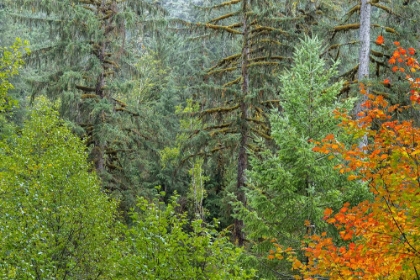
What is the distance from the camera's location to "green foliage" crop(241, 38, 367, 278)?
35.2ft

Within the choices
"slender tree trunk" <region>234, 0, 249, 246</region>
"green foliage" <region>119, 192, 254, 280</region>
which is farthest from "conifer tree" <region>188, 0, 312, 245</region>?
"green foliage" <region>119, 192, 254, 280</region>

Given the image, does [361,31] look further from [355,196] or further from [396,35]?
[355,196]

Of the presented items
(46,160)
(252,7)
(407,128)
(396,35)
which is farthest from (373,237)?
(252,7)

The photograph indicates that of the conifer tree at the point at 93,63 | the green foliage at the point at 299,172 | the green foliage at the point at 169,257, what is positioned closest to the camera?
the green foliage at the point at 169,257

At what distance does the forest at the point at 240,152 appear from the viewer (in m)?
6.93

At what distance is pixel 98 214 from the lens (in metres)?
10.5

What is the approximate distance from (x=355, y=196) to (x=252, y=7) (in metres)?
8.75

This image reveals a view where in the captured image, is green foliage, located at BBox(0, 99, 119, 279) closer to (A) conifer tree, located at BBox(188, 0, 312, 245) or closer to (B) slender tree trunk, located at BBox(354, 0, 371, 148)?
(A) conifer tree, located at BBox(188, 0, 312, 245)

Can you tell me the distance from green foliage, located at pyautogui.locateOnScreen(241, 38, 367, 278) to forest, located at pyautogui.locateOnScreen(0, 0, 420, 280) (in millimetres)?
41

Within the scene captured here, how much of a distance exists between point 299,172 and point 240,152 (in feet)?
19.4

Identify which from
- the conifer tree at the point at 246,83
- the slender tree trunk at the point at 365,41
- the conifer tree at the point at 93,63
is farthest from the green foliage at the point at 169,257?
the conifer tree at the point at 93,63

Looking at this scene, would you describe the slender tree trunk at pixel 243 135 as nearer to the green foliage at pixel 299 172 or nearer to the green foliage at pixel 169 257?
the green foliage at pixel 299 172

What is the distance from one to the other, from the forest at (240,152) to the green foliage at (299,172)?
1.6 inches

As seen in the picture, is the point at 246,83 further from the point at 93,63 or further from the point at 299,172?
the point at 299,172
